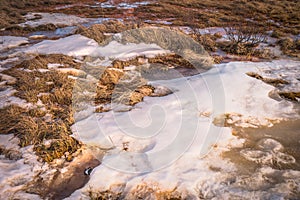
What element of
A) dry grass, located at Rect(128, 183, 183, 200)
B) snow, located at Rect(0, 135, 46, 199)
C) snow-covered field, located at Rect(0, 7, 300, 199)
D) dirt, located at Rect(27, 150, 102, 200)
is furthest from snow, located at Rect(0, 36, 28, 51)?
dry grass, located at Rect(128, 183, 183, 200)

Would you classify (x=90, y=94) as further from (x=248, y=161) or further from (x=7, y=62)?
(x=7, y=62)

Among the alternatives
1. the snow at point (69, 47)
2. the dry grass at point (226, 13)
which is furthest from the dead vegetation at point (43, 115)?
the dry grass at point (226, 13)

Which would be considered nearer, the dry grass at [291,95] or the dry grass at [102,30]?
the dry grass at [291,95]

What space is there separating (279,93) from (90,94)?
371 centimetres

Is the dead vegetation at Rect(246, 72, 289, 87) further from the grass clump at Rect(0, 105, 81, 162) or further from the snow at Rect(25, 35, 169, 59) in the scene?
the grass clump at Rect(0, 105, 81, 162)

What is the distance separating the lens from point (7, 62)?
668 centimetres

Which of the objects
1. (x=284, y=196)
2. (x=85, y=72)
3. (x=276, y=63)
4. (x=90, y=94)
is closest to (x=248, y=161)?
(x=284, y=196)

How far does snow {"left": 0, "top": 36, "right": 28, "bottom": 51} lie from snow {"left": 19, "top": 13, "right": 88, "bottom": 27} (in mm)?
2262

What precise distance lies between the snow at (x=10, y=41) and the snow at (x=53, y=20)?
226 cm

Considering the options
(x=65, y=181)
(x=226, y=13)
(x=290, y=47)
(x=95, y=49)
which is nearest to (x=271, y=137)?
(x=65, y=181)

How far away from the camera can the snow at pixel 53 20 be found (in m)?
11.1

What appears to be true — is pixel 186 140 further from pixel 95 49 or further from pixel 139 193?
pixel 95 49

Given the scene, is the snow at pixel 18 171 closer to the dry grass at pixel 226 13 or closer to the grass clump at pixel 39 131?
the grass clump at pixel 39 131

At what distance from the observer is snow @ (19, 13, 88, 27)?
11.1 meters
